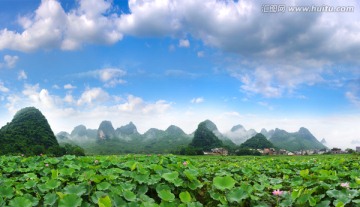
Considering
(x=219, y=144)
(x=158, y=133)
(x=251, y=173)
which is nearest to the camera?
(x=251, y=173)

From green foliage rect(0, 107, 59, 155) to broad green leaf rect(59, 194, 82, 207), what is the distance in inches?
2517

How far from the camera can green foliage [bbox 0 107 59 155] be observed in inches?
2613

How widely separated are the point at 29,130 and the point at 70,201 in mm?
81785

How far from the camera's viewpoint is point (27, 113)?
282ft

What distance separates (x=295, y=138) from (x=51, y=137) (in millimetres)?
132304

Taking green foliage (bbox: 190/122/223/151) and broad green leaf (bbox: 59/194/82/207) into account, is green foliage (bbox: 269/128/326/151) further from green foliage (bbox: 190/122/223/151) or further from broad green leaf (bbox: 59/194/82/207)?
broad green leaf (bbox: 59/194/82/207)

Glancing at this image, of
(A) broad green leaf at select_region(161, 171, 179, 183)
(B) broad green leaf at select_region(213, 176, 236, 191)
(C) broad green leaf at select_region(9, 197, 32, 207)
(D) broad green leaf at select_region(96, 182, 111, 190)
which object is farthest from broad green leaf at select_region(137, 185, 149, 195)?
(C) broad green leaf at select_region(9, 197, 32, 207)

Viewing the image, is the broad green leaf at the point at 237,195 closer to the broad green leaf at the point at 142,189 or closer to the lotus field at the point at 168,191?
the lotus field at the point at 168,191

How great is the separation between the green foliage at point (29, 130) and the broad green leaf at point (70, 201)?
6393 centimetres

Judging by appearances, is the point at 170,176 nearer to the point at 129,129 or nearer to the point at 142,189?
the point at 142,189

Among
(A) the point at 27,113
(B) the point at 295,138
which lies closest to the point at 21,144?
(A) the point at 27,113

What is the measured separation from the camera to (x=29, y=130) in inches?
3041

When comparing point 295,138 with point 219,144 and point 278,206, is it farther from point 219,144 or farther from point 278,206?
point 278,206

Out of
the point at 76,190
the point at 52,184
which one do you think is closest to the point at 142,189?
the point at 76,190
